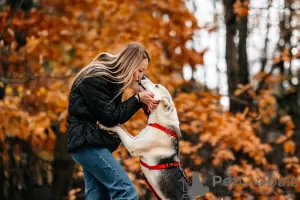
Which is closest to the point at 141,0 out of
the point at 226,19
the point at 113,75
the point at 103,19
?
the point at 103,19

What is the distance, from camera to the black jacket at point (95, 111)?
3631 millimetres

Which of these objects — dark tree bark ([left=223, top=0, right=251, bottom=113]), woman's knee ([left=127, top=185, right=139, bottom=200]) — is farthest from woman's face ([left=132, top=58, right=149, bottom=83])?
dark tree bark ([left=223, top=0, right=251, bottom=113])

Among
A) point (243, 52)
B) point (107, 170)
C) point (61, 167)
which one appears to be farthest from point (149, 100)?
point (61, 167)

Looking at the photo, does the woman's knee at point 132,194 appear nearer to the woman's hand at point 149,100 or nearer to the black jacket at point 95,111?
the black jacket at point 95,111

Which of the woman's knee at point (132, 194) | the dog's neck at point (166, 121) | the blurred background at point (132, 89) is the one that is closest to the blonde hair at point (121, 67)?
the dog's neck at point (166, 121)

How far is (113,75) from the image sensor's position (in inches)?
148

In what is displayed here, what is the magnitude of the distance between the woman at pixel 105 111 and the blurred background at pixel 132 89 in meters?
3.22

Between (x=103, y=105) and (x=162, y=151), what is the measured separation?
522 mm

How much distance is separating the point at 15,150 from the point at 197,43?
410 centimetres

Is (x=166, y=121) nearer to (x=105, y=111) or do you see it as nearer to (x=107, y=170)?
(x=105, y=111)

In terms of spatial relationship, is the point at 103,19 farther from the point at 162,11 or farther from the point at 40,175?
the point at 40,175

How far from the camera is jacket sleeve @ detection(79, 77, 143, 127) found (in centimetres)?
362

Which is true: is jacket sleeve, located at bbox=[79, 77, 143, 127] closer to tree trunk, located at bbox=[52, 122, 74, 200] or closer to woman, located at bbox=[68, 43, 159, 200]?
woman, located at bbox=[68, 43, 159, 200]

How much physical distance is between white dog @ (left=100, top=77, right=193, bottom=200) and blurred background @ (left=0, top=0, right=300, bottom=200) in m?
3.41
